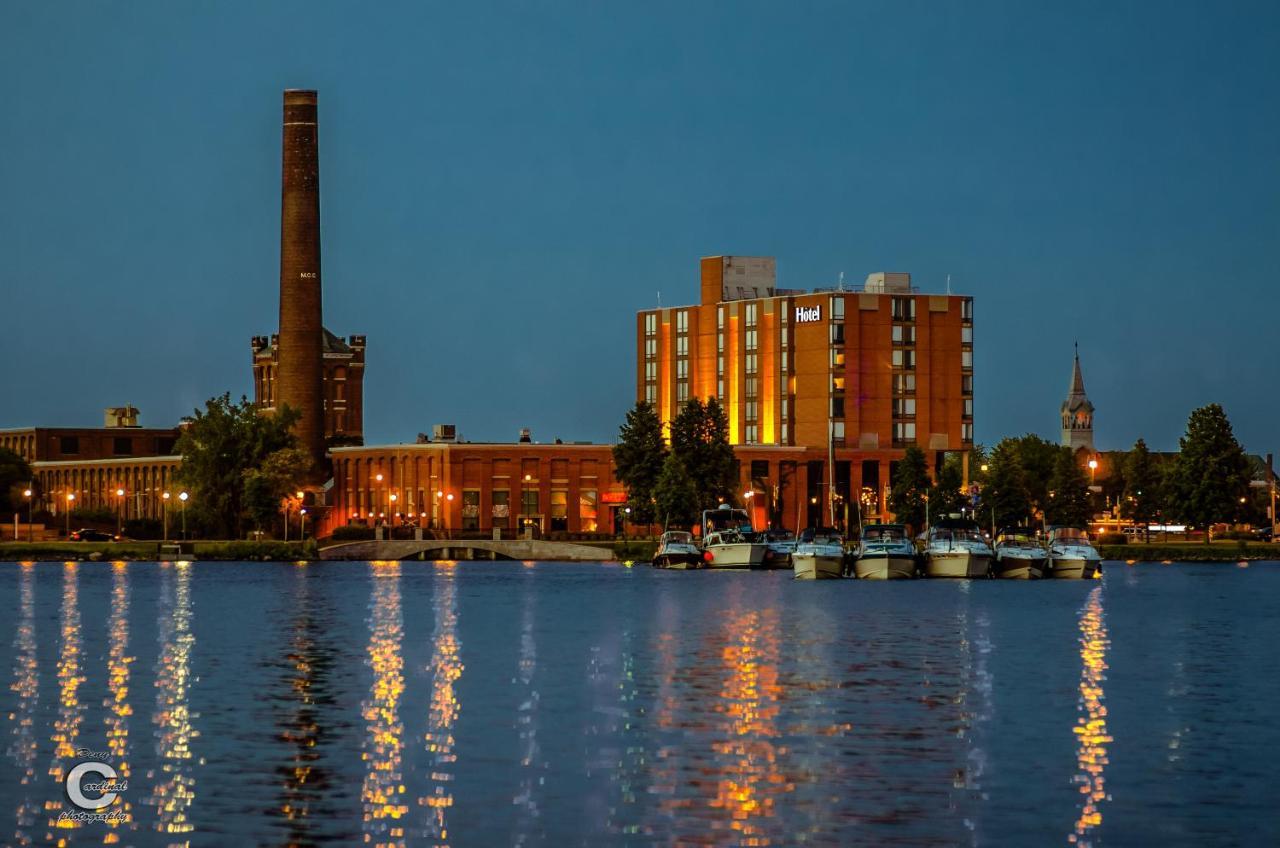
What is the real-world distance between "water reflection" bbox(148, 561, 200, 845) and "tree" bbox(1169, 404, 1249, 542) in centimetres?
12029

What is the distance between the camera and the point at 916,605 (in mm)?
104625

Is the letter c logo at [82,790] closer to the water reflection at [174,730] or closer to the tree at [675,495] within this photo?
the water reflection at [174,730]

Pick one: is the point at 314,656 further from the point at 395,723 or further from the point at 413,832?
the point at 413,832

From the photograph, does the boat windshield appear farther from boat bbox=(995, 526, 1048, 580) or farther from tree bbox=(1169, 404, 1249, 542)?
tree bbox=(1169, 404, 1249, 542)

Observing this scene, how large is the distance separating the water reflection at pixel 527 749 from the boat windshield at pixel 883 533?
240 ft

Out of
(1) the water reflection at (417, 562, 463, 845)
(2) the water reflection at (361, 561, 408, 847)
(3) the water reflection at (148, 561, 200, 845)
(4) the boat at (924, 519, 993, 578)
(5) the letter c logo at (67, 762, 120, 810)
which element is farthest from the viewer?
(4) the boat at (924, 519, 993, 578)

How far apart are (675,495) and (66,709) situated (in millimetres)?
146702

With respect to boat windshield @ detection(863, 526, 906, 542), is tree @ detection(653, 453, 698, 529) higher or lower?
higher

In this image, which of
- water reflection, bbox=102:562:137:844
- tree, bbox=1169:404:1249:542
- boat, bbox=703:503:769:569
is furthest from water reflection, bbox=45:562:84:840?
tree, bbox=1169:404:1249:542

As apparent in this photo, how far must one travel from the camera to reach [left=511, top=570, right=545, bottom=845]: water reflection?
32.5m

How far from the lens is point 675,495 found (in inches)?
7677

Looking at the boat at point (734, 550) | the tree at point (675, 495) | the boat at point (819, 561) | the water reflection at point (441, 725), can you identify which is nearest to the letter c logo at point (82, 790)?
the water reflection at point (441, 725)

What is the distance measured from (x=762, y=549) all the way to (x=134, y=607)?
70565 millimetres

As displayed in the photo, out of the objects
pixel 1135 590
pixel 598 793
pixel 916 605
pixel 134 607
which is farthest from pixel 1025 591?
pixel 598 793
